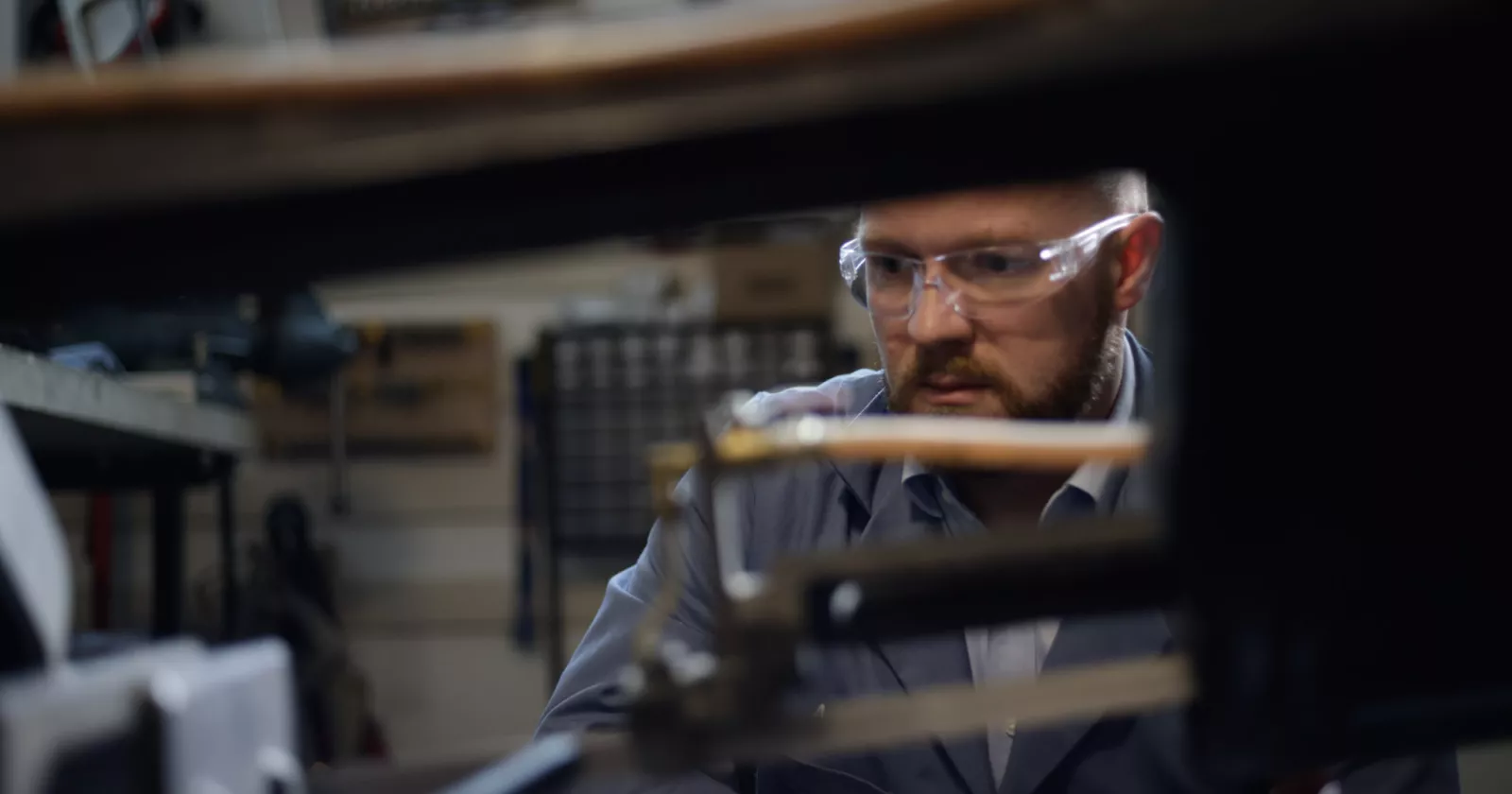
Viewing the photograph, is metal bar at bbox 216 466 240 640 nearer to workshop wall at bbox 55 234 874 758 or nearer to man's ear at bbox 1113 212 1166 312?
workshop wall at bbox 55 234 874 758

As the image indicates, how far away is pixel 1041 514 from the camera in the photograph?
136 centimetres

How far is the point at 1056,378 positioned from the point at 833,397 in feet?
1.66

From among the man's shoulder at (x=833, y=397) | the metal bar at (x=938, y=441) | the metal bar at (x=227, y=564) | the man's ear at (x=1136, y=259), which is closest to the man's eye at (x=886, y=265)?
the man's shoulder at (x=833, y=397)

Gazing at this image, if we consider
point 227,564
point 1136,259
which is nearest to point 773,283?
point 227,564

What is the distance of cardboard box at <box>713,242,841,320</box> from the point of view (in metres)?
3.05

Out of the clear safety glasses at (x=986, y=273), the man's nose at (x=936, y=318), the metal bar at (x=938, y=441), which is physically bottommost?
the metal bar at (x=938, y=441)

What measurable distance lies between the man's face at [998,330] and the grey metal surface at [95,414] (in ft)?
2.82

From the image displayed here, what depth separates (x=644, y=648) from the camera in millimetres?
445

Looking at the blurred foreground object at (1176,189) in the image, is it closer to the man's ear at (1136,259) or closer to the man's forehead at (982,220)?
the man's forehead at (982,220)

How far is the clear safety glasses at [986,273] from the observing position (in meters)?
1.23

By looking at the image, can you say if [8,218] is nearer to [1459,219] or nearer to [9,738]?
[9,738]

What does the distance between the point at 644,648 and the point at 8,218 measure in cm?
25

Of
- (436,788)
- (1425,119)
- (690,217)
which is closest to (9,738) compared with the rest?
(436,788)

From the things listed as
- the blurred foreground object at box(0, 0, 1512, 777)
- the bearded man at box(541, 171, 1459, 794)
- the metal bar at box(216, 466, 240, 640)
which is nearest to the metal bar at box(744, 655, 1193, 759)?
the blurred foreground object at box(0, 0, 1512, 777)
